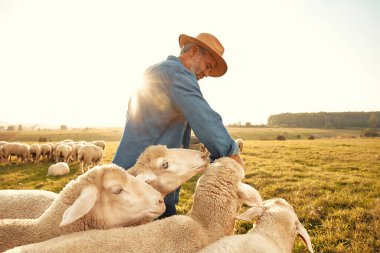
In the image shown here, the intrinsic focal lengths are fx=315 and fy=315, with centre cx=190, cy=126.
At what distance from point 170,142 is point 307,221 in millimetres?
3434

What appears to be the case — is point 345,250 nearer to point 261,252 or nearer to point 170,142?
point 261,252

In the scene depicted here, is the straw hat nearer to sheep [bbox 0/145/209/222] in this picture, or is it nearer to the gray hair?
the gray hair

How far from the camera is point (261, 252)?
2443 millimetres

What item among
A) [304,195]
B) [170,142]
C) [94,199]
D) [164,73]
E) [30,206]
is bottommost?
[304,195]

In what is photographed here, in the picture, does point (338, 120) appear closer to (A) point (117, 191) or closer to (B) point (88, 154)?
(B) point (88, 154)

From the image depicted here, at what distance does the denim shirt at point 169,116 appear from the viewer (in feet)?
9.98

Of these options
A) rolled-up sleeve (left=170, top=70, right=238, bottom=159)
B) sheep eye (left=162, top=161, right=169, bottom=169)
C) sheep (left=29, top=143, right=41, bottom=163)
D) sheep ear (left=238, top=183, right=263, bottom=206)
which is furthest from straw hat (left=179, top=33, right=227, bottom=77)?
sheep (left=29, top=143, right=41, bottom=163)

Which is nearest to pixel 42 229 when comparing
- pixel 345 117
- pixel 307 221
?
pixel 307 221

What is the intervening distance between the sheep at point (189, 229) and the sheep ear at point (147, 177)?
0.50m

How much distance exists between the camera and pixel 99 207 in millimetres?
2773

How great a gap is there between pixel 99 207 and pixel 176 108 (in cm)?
128

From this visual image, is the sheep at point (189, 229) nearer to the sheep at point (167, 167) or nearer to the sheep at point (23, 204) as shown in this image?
the sheep at point (167, 167)

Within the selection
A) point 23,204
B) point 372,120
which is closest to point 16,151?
point 23,204

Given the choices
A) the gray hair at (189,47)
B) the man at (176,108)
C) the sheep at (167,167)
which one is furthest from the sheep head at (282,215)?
the gray hair at (189,47)
